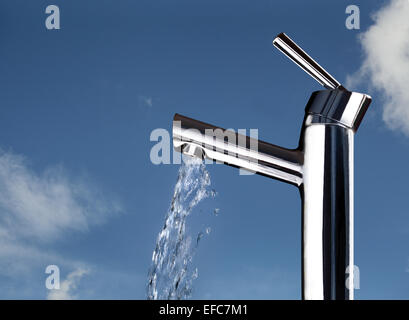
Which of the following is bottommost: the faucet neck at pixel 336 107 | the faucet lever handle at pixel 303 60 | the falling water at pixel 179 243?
the falling water at pixel 179 243

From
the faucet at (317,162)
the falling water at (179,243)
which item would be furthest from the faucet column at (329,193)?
the falling water at (179,243)

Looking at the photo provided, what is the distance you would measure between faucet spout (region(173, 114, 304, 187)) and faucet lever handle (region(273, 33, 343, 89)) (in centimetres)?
9

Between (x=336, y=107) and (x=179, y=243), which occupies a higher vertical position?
(x=336, y=107)

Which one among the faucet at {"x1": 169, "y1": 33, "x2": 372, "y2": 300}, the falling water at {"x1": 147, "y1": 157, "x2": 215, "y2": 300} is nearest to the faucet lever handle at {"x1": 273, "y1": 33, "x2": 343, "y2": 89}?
the faucet at {"x1": 169, "y1": 33, "x2": 372, "y2": 300}

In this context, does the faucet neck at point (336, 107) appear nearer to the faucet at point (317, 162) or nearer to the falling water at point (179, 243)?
the faucet at point (317, 162)

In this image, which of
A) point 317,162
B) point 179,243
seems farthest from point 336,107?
point 179,243

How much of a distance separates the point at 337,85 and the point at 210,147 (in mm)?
152

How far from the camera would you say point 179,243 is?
582 millimetres

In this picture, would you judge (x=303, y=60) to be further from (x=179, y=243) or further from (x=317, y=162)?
(x=179, y=243)

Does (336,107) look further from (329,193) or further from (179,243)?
(179,243)

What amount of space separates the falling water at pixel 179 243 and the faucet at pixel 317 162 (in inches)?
2.1

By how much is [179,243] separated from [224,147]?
0.49 feet

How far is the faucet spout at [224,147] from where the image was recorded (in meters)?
0.49
